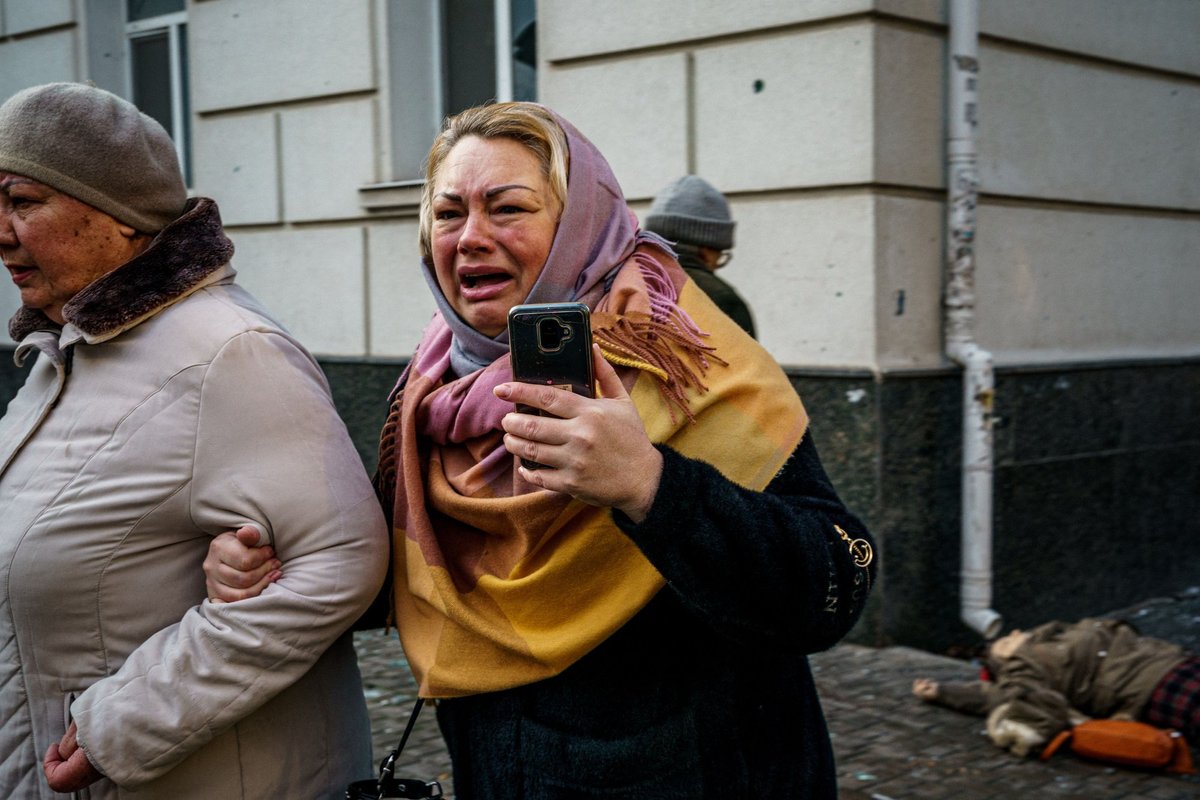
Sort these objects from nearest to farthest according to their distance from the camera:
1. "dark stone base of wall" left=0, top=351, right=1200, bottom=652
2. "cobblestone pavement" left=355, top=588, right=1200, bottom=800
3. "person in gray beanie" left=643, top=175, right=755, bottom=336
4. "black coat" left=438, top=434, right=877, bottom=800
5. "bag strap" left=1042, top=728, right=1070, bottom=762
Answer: "black coat" left=438, top=434, right=877, bottom=800 → "cobblestone pavement" left=355, top=588, right=1200, bottom=800 → "bag strap" left=1042, top=728, right=1070, bottom=762 → "person in gray beanie" left=643, top=175, right=755, bottom=336 → "dark stone base of wall" left=0, top=351, right=1200, bottom=652

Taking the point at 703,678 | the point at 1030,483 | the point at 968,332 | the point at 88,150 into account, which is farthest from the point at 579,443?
the point at 1030,483

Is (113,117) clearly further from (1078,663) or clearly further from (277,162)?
(277,162)

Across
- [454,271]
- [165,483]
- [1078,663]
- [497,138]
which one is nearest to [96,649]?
[165,483]

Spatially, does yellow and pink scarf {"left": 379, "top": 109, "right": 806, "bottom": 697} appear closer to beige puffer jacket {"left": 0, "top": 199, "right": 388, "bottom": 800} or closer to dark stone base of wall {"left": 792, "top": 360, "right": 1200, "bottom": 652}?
beige puffer jacket {"left": 0, "top": 199, "right": 388, "bottom": 800}

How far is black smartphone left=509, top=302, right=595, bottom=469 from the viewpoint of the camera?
1.48 meters

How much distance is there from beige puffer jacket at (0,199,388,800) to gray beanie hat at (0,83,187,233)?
76 millimetres

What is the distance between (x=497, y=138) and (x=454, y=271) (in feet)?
0.72

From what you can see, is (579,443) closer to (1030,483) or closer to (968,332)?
(968,332)

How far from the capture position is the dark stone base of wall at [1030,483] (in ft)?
16.9

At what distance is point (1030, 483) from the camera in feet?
18.5

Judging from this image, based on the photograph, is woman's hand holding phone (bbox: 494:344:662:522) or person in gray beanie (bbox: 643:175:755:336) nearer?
woman's hand holding phone (bbox: 494:344:662:522)

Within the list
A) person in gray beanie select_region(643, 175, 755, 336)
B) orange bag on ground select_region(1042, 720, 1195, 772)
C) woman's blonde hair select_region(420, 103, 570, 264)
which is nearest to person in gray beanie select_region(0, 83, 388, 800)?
woman's blonde hair select_region(420, 103, 570, 264)

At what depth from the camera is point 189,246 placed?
1.97m

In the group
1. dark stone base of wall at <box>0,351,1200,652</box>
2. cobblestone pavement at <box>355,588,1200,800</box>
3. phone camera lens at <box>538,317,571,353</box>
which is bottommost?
cobblestone pavement at <box>355,588,1200,800</box>
